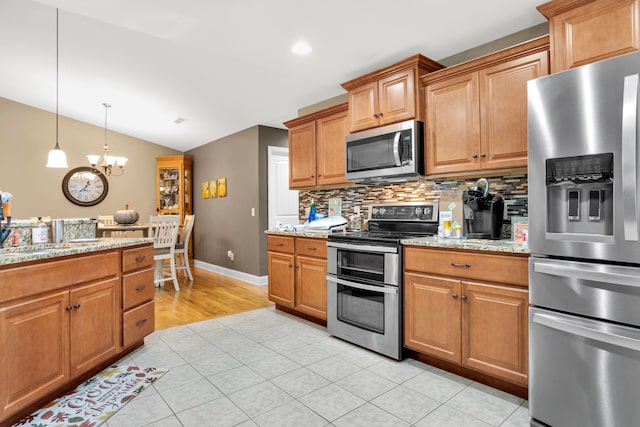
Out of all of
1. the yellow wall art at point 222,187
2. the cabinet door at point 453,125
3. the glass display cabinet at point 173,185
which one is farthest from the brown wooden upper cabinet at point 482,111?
the glass display cabinet at point 173,185

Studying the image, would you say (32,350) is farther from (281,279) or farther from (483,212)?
(483,212)

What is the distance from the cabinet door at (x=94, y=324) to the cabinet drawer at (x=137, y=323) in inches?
2.5

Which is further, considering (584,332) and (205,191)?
(205,191)

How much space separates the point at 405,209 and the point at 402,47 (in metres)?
1.30

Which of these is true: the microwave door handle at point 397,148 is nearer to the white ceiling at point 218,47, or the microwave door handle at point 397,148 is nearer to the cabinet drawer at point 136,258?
the white ceiling at point 218,47

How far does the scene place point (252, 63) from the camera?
3.26 meters

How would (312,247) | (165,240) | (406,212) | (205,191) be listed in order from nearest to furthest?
(406,212), (312,247), (165,240), (205,191)

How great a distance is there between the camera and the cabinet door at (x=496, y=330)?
191 cm

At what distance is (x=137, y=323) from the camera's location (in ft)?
8.60

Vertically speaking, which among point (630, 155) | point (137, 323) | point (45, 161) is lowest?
point (137, 323)

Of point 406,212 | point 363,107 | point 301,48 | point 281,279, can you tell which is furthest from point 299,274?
point 301,48

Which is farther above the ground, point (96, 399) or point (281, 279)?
point (281, 279)

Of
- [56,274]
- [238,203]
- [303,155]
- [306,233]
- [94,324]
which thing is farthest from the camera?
[238,203]

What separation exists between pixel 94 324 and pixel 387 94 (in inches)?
106
